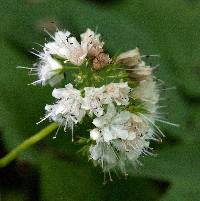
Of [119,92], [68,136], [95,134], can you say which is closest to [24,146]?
[68,136]

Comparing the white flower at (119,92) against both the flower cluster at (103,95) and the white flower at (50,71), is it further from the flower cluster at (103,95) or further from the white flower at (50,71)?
the white flower at (50,71)

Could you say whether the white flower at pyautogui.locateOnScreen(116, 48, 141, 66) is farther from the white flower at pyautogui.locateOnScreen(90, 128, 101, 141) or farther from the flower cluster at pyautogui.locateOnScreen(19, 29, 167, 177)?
the white flower at pyautogui.locateOnScreen(90, 128, 101, 141)

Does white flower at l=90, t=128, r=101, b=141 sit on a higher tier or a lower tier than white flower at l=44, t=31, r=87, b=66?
lower

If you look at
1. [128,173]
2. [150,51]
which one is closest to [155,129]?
[128,173]

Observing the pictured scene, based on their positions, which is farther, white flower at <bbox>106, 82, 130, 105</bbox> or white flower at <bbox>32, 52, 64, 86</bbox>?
white flower at <bbox>32, 52, 64, 86</bbox>

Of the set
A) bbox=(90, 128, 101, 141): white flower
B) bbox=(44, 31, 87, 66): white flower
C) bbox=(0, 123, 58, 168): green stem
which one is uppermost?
bbox=(44, 31, 87, 66): white flower

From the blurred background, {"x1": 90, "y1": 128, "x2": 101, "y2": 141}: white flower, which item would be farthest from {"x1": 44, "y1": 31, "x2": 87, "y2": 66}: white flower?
the blurred background

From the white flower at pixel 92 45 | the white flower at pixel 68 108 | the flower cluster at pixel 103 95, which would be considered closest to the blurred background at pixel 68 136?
the flower cluster at pixel 103 95
